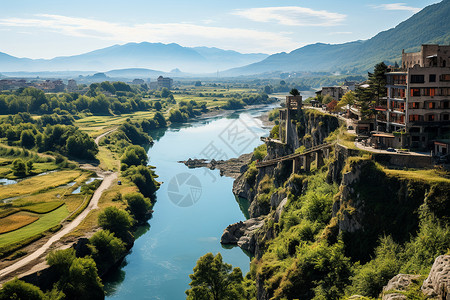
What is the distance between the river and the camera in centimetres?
4893

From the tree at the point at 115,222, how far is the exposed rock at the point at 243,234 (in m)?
12.4

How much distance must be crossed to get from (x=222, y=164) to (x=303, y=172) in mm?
42112

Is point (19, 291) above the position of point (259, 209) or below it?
below

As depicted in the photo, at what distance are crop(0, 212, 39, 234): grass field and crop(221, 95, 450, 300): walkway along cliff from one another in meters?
28.9

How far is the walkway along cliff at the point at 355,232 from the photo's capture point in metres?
30.8

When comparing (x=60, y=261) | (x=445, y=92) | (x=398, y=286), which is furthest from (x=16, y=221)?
(x=445, y=92)

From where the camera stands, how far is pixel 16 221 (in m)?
57.1

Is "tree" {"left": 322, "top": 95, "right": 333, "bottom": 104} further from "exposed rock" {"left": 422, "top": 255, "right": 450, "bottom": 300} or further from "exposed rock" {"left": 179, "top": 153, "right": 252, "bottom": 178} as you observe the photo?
"exposed rock" {"left": 422, "top": 255, "right": 450, "bottom": 300}

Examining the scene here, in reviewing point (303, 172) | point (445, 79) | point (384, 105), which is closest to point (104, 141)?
point (303, 172)

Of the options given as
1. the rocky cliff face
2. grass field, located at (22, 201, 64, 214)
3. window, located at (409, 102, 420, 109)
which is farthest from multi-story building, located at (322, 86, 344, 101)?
grass field, located at (22, 201, 64, 214)

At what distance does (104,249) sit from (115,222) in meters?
5.23

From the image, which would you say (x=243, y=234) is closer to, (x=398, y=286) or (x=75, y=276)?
(x=75, y=276)

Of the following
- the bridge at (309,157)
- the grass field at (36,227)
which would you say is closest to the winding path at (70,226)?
the grass field at (36,227)

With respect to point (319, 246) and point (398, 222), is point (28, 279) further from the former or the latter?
point (398, 222)
